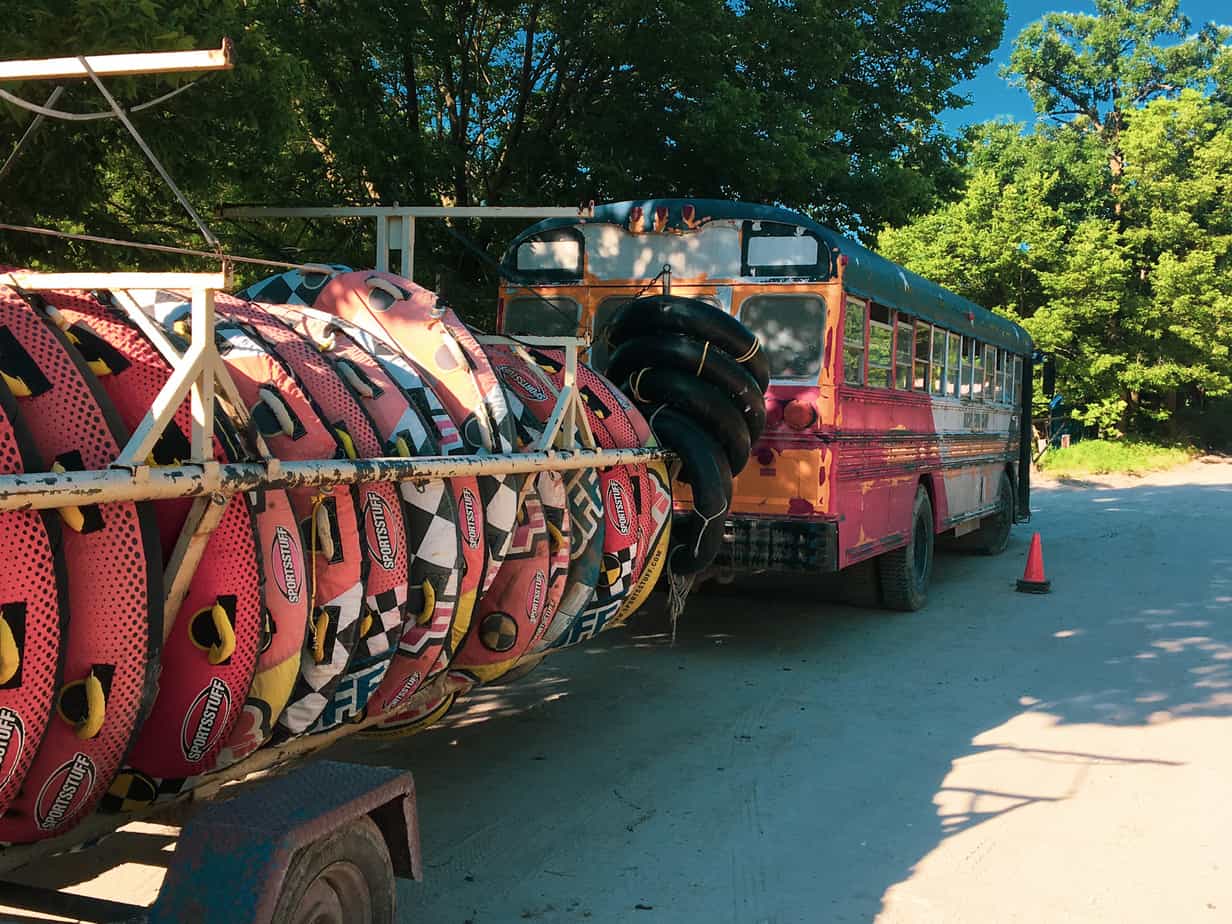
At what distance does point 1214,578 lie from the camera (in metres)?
12.2

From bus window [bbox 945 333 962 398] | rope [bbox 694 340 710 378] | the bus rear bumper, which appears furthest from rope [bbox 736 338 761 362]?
bus window [bbox 945 333 962 398]

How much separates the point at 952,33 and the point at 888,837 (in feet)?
43.7

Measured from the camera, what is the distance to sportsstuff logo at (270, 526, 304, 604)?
10.4 ft

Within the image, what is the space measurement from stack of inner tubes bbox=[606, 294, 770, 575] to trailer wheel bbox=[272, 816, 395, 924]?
333 centimetres

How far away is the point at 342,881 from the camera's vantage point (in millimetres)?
3189

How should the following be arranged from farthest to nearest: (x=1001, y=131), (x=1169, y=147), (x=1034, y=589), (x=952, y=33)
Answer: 1. (x=1001, y=131)
2. (x=1169, y=147)
3. (x=952, y=33)
4. (x=1034, y=589)

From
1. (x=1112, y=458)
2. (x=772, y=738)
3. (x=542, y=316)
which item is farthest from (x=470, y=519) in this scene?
(x=1112, y=458)

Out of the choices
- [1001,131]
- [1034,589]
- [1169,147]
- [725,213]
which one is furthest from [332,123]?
[1001,131]

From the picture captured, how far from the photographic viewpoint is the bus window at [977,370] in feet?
40.4

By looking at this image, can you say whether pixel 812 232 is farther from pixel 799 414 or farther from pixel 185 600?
pixel 185 600

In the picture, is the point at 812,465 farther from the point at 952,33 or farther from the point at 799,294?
the point at 952,33

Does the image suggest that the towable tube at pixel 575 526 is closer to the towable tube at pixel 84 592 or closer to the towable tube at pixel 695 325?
the towable tube at pixel 695 325

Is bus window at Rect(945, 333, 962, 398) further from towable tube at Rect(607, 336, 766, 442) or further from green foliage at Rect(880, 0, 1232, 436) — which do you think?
green foliage at Rect(880, 0, 1232, 436)

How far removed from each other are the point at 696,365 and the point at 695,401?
24 centimetres
